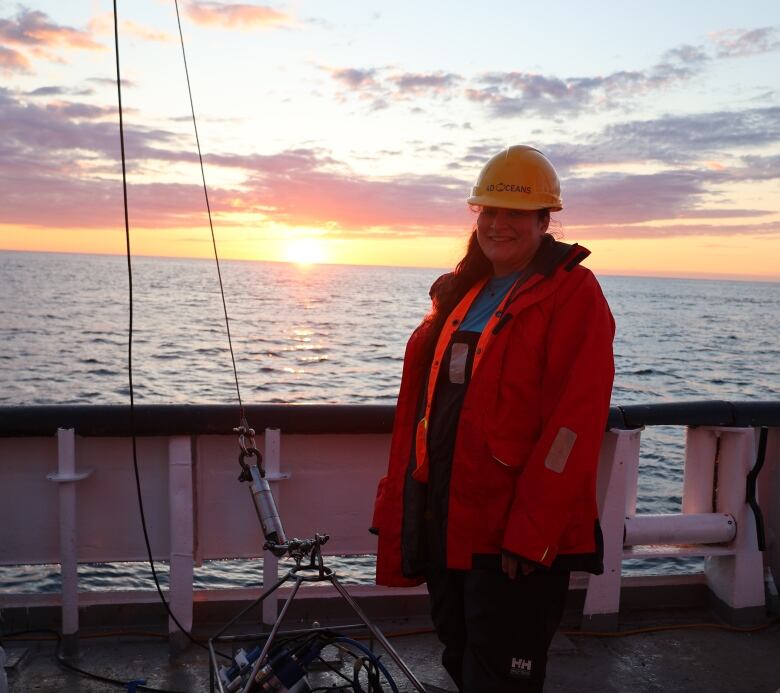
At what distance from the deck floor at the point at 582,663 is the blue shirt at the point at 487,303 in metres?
1.64

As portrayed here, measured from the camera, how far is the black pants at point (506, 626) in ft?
7.36

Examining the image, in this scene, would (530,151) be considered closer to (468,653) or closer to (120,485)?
(468,653)

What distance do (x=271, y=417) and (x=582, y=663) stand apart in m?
1.72

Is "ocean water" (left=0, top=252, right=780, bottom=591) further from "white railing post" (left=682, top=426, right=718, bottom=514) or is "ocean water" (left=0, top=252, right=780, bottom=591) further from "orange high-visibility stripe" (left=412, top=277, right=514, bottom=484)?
"orange high-visibility stripe" (left=412, top=277, right=514, bottom=484)

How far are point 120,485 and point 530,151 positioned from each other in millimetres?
2417

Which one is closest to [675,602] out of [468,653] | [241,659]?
[468,653]

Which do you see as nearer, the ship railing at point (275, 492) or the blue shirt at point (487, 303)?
the blue shirt at point (487, 303)

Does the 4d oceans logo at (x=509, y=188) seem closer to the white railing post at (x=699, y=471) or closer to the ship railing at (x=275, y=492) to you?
the ship railing at (x=275, y=492)

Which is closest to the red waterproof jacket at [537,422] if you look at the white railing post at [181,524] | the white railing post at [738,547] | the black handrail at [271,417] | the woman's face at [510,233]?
the woman's face at [510,233]

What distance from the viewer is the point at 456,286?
2.63 metres

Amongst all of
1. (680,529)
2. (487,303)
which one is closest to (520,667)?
(487,303)

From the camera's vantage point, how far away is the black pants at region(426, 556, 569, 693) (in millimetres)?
2242

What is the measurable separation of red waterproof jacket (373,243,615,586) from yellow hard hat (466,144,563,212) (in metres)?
0.16

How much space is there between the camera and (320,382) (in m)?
27.0
